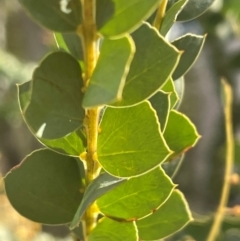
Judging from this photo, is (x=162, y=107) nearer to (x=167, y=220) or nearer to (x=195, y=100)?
(x=167, y=220)

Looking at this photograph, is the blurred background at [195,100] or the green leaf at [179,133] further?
the blurred background at [195,100]

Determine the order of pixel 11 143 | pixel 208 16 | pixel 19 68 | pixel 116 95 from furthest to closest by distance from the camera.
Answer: pixel 11 143
pixel 19 68
pixel 208 16
pixel 116 95

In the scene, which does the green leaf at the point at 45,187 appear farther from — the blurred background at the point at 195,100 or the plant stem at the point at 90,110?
the blurred background at the point at 195,100

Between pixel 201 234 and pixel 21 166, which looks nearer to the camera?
pixel 21 166

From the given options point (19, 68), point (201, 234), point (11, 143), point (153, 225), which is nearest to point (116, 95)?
point (153, 225)

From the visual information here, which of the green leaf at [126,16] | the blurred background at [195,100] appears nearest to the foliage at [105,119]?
the green leaf at [126,16]

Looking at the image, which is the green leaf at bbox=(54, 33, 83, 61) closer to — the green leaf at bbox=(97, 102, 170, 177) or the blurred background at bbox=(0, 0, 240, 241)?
the green leaf at bbox=(97, 102, 170, 177)

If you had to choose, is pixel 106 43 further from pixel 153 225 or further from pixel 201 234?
pixel 201 234
